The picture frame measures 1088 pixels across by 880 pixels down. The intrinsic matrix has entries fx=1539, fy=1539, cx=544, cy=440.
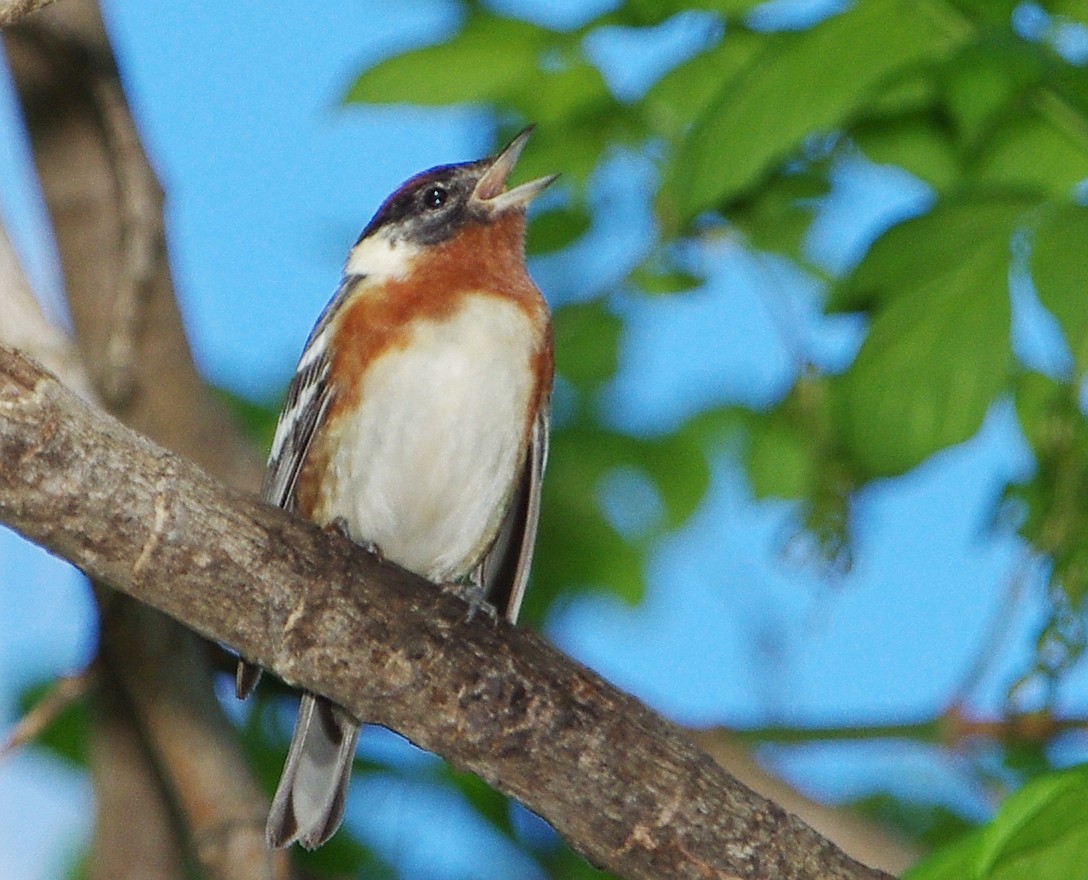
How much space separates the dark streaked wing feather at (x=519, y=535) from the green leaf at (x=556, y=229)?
0.68 m

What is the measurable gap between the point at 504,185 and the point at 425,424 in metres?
1.09

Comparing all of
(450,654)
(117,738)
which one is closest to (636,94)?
(450,654)

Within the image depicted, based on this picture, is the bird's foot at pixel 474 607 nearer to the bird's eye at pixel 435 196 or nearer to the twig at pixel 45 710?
the twig at pixel 45 710

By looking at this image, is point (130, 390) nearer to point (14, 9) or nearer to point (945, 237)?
point (14, 9)

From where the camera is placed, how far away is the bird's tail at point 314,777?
4.45m

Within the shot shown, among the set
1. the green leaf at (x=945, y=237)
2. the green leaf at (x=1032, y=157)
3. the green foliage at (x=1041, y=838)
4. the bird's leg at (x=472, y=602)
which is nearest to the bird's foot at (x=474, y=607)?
the bird's leg at (x=472, y=602)

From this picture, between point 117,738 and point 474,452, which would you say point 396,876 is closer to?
point 117,738

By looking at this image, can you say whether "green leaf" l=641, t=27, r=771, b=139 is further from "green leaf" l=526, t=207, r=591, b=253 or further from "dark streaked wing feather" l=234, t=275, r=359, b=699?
"dark streaked wing feather" l=234, t=275, r=359, b=699

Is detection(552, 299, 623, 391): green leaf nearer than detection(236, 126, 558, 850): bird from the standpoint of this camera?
No

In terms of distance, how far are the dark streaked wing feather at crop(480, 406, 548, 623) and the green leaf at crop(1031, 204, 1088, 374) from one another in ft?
6.08

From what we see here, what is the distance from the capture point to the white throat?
5.26 meters

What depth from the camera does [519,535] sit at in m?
5.39

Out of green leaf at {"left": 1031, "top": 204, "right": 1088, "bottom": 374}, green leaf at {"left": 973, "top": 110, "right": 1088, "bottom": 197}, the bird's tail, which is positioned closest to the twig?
the bird's tail

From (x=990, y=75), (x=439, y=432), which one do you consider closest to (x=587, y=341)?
(x=439, y=432)
